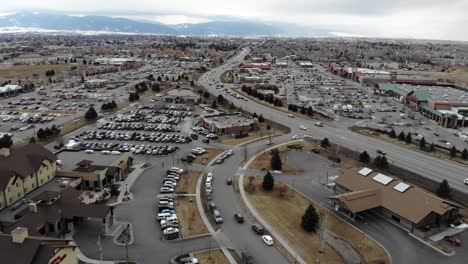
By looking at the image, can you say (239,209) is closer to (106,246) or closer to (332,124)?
(106,246)

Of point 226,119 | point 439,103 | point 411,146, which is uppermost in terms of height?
point 439,103

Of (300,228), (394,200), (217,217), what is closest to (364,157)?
(394,200)

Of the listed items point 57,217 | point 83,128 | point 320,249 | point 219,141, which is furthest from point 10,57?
point 320,249

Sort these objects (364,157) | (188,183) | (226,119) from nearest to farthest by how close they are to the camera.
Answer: (188,183) → (364,157) → (226,119)

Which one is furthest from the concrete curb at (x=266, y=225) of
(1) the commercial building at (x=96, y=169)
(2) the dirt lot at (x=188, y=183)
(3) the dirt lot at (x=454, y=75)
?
(3) the dirt lot at (x=454, y=75)

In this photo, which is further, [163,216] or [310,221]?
[163,216]

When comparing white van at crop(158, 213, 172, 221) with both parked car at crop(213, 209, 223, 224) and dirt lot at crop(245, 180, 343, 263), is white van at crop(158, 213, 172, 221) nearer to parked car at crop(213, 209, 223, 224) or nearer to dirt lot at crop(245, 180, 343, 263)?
parked car at crop(213, 209, 223, 224)

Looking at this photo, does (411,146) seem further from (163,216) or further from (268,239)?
(163,216)

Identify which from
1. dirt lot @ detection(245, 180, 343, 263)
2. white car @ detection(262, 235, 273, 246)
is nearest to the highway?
dirt lot @ detection(245, 180, 343, 263)
